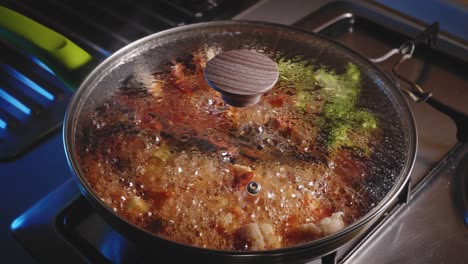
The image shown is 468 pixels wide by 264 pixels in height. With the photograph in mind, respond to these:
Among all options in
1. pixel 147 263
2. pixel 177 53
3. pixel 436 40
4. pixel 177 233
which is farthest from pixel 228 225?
pixel 436 40

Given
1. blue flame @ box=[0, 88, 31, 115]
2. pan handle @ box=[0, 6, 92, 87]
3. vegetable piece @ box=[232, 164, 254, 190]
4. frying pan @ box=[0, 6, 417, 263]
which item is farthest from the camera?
blue flame @ box=[0, 88, 31, 115]

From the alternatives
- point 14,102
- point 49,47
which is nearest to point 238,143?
point 49,47

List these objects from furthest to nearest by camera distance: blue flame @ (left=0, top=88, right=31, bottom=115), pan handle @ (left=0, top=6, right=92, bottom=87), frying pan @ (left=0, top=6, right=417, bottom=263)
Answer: blue flame @ (left=0, top=88, right=31, bottom=115), pan handle @ (left=0, top=6, right=92, bottom=87), frying pan @ (left=0, top=6, right=417, bottom=263)

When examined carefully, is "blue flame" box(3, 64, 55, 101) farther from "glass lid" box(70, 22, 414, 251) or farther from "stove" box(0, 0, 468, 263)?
"glass lid" box(70, 22, 414, 251)

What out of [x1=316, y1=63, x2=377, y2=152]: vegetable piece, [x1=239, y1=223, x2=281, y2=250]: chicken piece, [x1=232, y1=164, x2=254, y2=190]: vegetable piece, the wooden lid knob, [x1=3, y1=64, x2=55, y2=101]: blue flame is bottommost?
[x1=3, y1=64, x2=55, y2=101]: blue flame

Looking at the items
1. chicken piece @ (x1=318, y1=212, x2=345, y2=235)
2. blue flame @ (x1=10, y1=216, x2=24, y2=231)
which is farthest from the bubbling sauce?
blue flame @ (x1=10, y1=216, x2=24, y2=231)

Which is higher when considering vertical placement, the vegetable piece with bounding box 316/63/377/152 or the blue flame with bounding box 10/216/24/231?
the vegetable piece with bounding box 316/63/377/152

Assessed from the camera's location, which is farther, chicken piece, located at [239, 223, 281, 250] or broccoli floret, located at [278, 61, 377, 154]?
broccoli floret, located at [278, 61, 377, 154]

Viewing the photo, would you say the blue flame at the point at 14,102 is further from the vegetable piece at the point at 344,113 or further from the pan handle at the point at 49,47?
the vegetable piece at the point at 344,113

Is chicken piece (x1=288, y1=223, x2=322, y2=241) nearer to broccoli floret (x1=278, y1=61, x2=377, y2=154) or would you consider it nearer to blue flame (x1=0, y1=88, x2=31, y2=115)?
broccoli floret (x1=278, y1=61, x2=377, y2=154)
